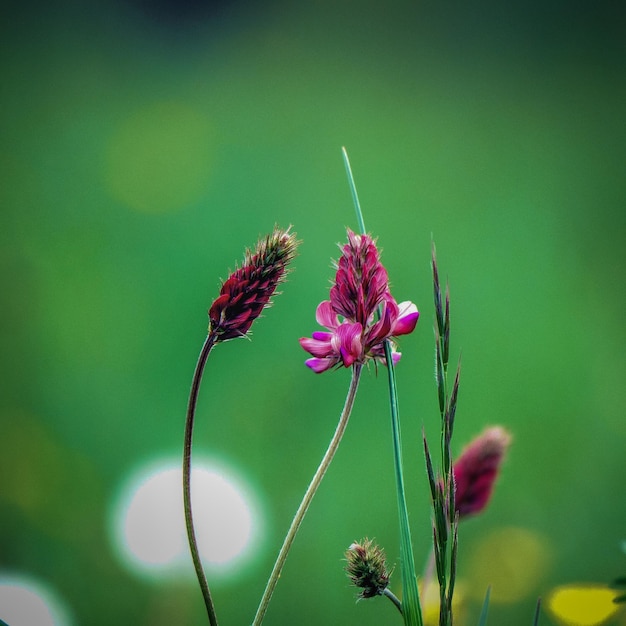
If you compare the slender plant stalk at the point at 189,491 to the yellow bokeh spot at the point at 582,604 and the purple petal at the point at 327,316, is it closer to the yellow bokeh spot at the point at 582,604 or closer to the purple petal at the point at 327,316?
the purple petal at the point at 327,316

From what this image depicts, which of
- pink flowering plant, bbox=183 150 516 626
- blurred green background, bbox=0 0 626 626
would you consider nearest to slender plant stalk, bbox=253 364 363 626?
pink flowering plant, bbox=183 150 516 626

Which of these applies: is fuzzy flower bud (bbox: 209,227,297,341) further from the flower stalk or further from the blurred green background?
the blurred green background

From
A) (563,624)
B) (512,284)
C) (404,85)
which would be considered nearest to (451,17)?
(404,85)

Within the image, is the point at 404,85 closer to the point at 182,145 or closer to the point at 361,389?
the point at 182,145

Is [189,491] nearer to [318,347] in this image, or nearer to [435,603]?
[318,347]

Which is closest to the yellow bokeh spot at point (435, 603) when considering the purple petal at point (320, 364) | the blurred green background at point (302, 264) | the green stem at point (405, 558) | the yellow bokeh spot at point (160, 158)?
the blurred green background at point (302, 264)

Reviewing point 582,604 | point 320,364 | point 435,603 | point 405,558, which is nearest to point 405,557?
point 405,558
